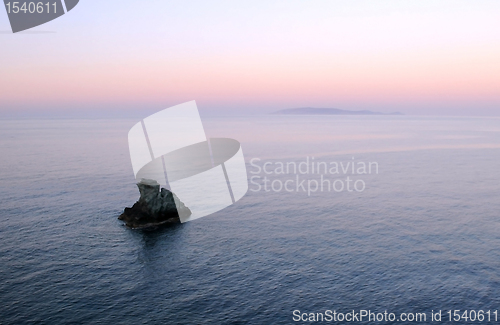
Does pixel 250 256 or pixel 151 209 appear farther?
pixel 151 209

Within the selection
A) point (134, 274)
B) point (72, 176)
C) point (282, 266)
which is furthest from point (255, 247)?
point (72, 176)

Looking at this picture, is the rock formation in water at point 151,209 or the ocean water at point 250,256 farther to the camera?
the rock formation in water at point 151,209

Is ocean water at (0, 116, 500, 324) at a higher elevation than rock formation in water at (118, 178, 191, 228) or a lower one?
lower

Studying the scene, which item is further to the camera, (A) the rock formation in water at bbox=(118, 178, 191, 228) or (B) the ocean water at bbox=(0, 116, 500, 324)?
(A) the rock formation in water at bbox=(118, 178, 191, 228)

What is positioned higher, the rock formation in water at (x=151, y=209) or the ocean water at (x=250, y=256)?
the rock formation in water at (x=151, y=209)

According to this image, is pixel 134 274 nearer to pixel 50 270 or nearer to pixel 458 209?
pixel 50 270
